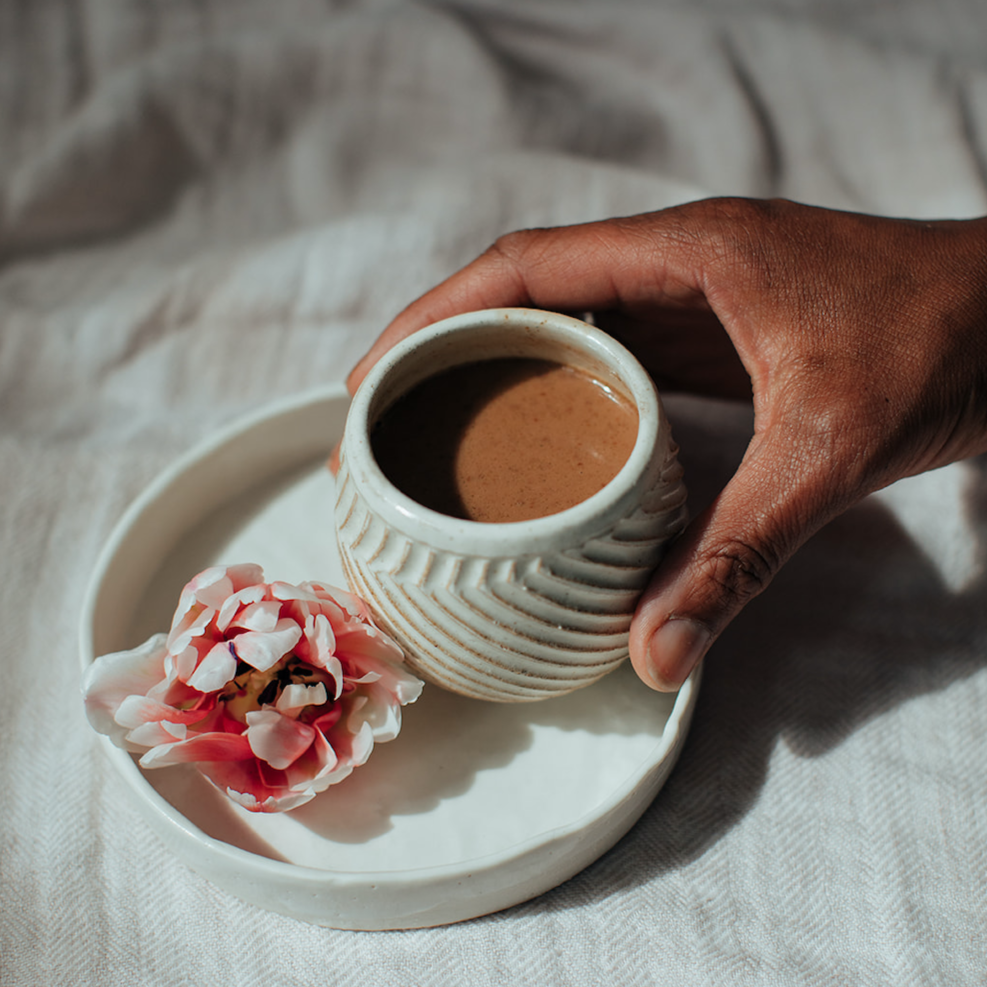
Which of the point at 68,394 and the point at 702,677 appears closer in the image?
the point at 702,677

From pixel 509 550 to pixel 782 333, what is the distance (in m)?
0.34

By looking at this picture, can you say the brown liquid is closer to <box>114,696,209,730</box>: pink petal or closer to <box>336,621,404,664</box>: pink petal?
<box>336,621,404,664</box>: pink petal

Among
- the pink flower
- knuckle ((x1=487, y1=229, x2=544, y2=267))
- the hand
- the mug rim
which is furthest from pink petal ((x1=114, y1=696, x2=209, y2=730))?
knuckle ((x1=487, y1=229, x2=544, y2=267))

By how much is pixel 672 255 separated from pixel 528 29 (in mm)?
823

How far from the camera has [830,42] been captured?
1532mm

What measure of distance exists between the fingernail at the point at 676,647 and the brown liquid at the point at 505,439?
4.8 inches

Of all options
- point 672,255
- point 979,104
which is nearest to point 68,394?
point 672,255

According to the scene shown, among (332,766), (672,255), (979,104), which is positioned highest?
(672,255)

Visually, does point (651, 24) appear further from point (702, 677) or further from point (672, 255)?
point (702, 677)

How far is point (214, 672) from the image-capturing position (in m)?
0.76

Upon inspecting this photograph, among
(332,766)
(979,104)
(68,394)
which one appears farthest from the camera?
(979,104)

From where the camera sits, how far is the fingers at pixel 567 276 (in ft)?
3.11

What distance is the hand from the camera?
2.55ft

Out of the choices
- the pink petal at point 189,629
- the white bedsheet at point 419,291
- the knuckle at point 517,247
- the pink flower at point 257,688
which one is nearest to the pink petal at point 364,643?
the pink flower at point 257,688
